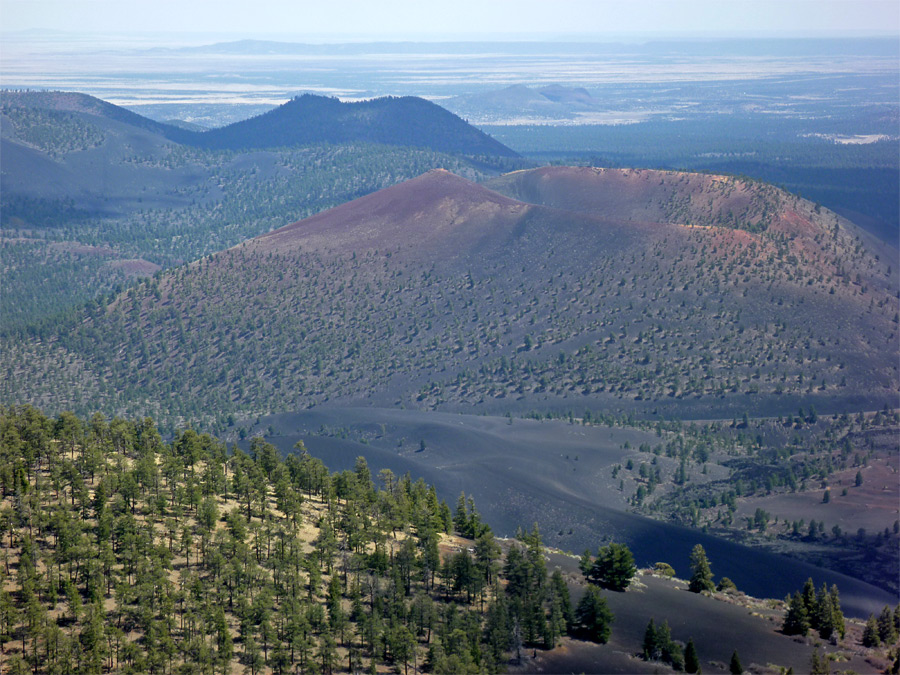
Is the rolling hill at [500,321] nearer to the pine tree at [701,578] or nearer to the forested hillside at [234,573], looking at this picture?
the pine tree at [701,578]

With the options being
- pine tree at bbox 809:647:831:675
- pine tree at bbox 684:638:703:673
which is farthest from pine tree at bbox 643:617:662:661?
pine tree at bbox 809:647:831:675

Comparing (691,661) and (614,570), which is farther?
(614,570)

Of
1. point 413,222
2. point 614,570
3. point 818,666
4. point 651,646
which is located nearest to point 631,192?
point 413,222

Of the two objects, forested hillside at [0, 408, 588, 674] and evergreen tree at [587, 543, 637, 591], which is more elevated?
forested hillside at [0, 408, 588, 674]

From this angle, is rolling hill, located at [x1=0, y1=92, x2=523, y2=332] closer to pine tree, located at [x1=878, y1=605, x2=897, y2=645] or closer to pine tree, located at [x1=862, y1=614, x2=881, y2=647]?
pine tree, located at [x1=862, y1=614, x2=881, y2=647]

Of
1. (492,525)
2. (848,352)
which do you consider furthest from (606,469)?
(848,352)

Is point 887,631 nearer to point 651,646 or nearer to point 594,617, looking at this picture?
point 651,646

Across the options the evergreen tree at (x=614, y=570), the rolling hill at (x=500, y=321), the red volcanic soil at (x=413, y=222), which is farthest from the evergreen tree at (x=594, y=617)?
the red volcanic soil at (x=413, y=222)
